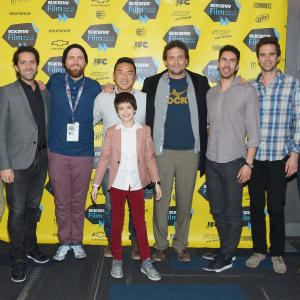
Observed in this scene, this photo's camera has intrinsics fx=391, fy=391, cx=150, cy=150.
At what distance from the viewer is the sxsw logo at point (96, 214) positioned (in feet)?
13.9

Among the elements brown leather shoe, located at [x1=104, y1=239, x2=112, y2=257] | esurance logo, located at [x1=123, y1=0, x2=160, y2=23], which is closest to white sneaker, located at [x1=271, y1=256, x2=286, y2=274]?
brown leather shoe, located at [x1=104, y1=239, x2=112, y2=257]

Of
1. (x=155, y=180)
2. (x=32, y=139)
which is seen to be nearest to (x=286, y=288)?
(x=155, y=180)

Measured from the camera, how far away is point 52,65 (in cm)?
405

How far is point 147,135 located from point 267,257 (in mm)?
1690

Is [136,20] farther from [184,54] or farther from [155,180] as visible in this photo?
[155,180]

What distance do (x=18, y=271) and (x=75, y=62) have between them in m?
1.82

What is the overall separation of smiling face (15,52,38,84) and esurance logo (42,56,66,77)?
2.60ft

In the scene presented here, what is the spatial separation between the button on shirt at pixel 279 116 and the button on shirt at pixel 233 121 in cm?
13

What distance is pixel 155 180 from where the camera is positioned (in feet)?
10.7

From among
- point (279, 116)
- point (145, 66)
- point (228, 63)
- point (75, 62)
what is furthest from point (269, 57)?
point (75, 62)

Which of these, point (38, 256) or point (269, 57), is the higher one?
point (269, 57)

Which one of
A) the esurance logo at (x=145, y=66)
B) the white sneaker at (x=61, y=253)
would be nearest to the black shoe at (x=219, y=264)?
the white sneaker at (x=61, y=253)

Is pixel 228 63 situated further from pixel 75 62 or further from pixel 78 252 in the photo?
pixel 78 252

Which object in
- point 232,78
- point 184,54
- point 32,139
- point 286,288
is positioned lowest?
point 286,288
